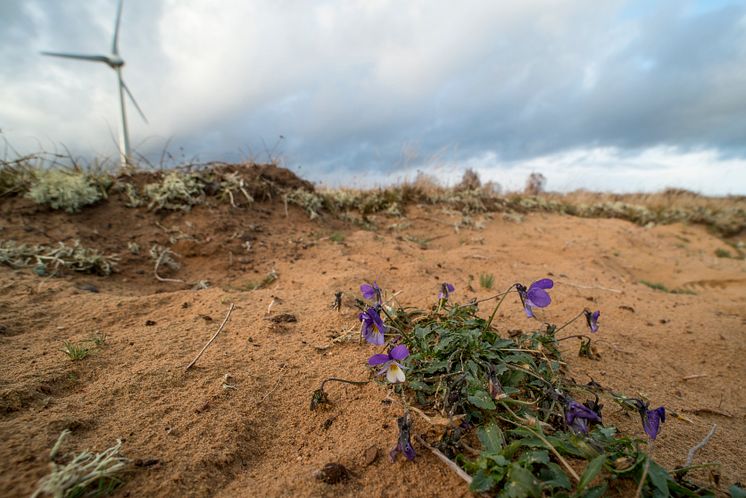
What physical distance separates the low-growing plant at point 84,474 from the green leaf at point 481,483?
0.94 meters

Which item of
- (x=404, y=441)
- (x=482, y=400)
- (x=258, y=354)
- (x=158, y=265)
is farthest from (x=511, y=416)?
(x=158, y=265)

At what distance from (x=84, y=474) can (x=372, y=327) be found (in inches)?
36.8

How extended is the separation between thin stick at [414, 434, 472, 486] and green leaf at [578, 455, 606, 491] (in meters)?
0.28

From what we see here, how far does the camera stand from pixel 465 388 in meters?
1.31

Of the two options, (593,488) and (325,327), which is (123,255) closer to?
(325,327)

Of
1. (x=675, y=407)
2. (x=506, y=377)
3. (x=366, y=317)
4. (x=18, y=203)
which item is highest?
(x=18, y=203)

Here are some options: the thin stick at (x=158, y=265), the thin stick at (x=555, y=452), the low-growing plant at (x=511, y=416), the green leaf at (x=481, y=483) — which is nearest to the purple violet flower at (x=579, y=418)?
the low-growing plant at (x=511, y=416)

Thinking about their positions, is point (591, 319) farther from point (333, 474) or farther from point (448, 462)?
point (333, 474)

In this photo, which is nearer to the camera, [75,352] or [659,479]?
[659,479]

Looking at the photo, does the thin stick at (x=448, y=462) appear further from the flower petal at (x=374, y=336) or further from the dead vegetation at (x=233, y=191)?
the dead vegetation at (x=233, y=191)

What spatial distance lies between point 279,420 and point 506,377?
86 cm

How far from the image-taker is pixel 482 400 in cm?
123

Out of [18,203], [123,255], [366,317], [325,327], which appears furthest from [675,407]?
[18,203]

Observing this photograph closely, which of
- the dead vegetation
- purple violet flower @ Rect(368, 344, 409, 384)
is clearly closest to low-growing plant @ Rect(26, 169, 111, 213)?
the dead vegetation
